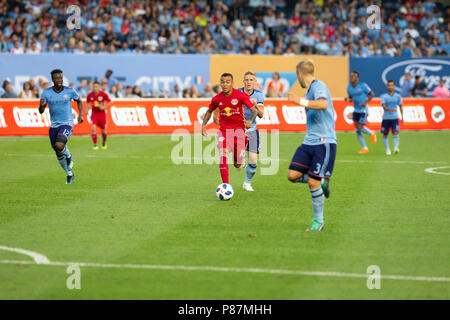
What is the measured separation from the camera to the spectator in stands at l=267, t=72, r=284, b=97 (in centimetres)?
3156

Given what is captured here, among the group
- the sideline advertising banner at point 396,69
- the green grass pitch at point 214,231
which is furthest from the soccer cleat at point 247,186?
the sideline advertising banner at point 396,69

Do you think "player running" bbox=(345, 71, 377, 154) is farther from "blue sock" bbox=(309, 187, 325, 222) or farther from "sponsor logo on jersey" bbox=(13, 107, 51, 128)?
"blue sock" bbox=(309, 187, 325, 222)

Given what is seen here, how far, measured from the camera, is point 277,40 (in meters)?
36.0

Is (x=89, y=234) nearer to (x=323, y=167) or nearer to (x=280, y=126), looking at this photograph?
(x=323, y=167)

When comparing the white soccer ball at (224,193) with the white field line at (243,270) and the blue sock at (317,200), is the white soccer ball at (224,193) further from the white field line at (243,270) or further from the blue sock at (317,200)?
the white field line at (243,270)

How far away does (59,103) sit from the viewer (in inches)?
583

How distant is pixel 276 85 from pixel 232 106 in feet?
64.3

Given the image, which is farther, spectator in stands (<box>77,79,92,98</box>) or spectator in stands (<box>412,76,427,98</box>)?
spectator in stands (<box>412,76,427,98</box>)

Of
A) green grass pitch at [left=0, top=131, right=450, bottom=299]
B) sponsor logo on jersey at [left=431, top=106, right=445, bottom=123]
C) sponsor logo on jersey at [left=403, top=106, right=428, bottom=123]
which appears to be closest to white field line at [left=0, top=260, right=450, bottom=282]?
green grass pitch at [left=0, top=131, right=450, bottom=299]

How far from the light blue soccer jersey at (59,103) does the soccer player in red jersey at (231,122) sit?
3615mm

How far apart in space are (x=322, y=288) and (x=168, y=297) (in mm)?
1522

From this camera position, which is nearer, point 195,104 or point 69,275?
point 69,275

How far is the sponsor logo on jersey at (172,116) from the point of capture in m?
28.0

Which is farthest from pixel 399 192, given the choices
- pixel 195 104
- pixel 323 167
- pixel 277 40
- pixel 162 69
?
pixel 277 40
